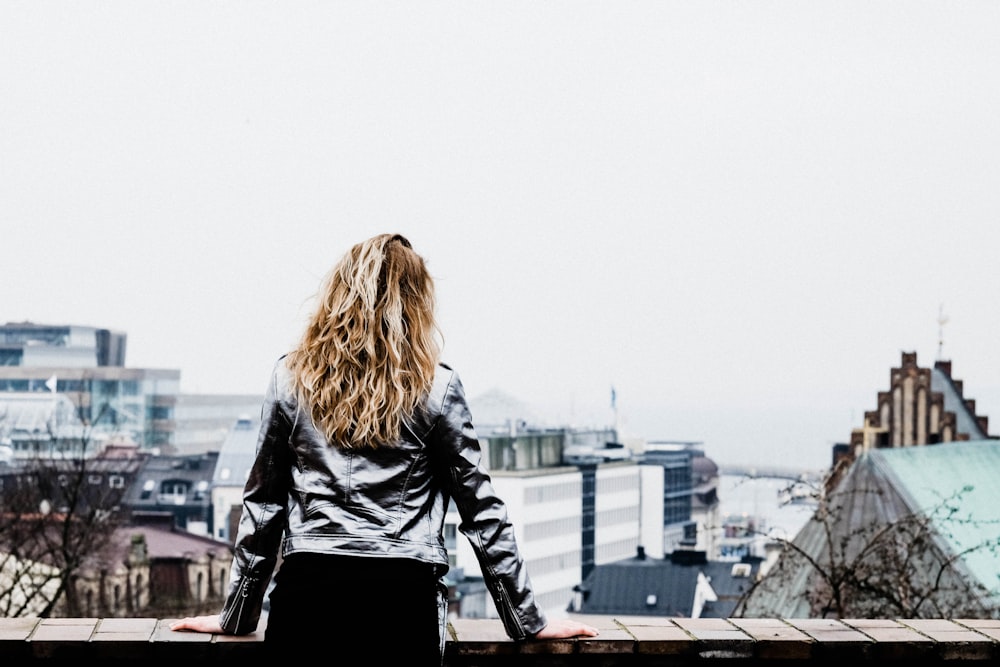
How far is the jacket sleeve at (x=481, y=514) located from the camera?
147 inches

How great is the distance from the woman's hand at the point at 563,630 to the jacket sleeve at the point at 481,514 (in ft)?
0.48

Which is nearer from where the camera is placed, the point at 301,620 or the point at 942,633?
the point at 301,620

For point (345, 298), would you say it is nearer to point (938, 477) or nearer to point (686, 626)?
point (686, 626)

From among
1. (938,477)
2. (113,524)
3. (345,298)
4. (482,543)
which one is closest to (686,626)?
(482,543)

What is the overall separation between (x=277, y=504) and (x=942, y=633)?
2.24m

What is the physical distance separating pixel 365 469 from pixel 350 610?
13.4 inches

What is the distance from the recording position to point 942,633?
4.73 m

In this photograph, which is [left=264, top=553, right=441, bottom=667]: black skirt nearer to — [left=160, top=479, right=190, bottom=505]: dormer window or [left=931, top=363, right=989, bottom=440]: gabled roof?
[left=931, top=363, right=989, bottom=440]: gabled roof

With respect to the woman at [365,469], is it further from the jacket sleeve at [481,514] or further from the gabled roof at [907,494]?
the gabled roof at [907,494]

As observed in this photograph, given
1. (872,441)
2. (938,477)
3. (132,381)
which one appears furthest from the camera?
(132,381)

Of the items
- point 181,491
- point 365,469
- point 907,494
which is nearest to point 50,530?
point 907,494

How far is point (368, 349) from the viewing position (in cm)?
360

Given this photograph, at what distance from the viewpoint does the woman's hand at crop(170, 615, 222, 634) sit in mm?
4332

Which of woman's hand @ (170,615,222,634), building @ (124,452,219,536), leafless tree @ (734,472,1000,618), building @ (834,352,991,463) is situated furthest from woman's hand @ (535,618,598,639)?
building @ (124,452,219,536)
